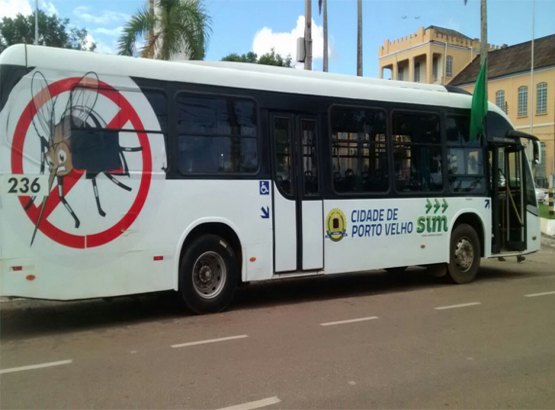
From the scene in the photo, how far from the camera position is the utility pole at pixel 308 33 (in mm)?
19406

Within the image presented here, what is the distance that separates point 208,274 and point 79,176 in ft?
7.39

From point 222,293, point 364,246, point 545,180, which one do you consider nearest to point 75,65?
point 222,293

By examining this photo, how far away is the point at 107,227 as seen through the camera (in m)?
7.27

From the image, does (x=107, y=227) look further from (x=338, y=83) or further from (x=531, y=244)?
(x=531, y=244)

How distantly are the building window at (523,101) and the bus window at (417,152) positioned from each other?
137ft

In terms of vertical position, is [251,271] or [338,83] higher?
[338,83]

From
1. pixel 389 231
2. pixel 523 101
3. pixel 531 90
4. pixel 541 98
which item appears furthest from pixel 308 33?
pixel 523 101

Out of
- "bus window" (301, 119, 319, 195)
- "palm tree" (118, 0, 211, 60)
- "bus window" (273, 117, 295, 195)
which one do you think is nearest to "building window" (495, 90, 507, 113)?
"palm tree" (118, 0, 211, 60)

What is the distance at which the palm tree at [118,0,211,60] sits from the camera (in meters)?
16.0

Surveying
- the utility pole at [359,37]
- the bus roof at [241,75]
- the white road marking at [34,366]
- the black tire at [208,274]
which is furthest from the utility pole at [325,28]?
the white road marking at [34,366]

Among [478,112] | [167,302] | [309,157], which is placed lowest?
[167,302]

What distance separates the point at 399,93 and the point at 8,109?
20.6ft

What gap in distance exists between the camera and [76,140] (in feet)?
23.3

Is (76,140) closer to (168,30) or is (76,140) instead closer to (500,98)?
(168,30)
